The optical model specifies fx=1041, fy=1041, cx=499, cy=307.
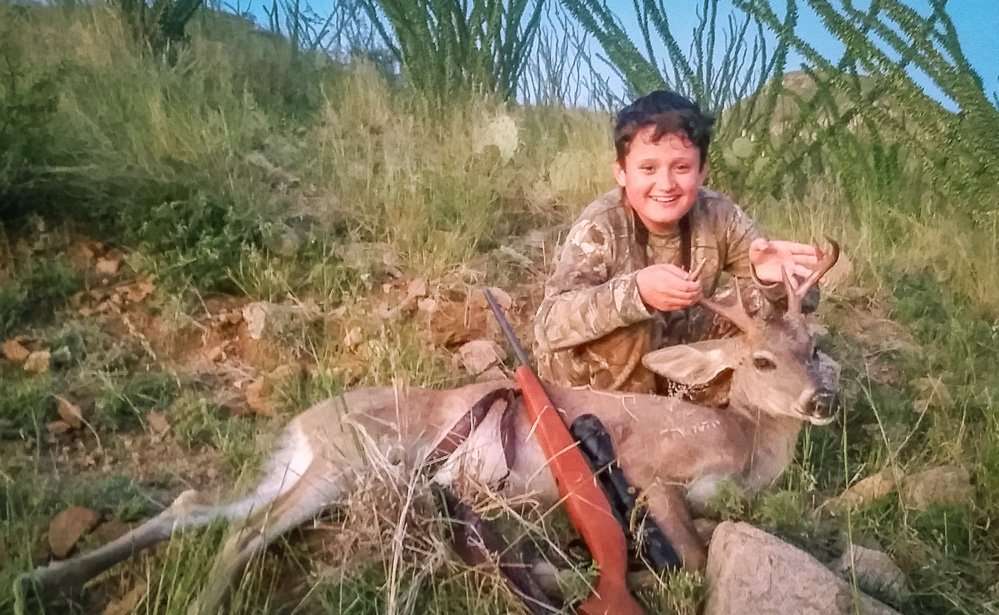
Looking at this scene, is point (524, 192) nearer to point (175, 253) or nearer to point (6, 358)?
point (175, 253)

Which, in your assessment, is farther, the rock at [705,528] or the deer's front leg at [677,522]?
the rock at [705,528]

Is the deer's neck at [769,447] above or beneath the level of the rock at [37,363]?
beneath

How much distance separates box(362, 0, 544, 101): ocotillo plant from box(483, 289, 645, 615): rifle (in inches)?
140

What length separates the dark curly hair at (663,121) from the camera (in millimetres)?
3812

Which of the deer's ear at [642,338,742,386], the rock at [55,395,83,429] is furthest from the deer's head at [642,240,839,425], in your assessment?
the rock at [55,395,83,429]

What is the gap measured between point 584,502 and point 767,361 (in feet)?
3.05

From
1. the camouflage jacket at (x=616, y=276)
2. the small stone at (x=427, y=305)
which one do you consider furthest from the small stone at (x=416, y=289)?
the camouflage jacket at (x=616, y=276)

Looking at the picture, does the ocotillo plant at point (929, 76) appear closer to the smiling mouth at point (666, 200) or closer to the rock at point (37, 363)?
the smiling mouth at point (666, 200)

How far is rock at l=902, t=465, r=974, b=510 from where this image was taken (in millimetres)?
3195

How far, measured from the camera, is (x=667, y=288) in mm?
3381

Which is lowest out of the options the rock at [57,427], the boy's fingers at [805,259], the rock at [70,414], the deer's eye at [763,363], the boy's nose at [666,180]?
the rock at [57,427]

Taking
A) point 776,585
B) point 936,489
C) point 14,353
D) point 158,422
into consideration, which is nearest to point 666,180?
point 936,489

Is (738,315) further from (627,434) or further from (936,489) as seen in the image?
(936,489)

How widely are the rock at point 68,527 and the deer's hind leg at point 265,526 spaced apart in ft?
1.51
